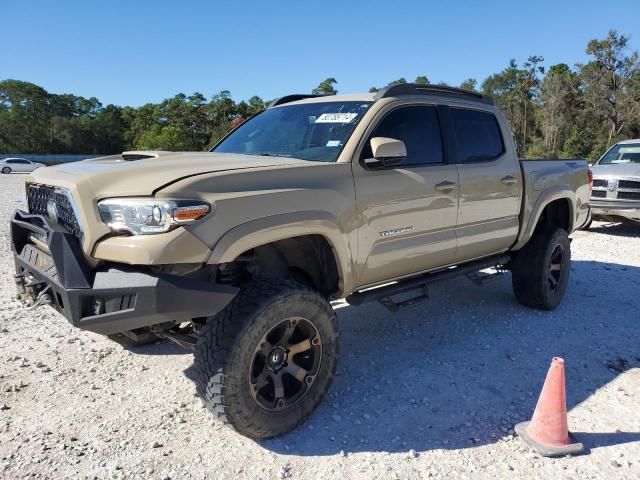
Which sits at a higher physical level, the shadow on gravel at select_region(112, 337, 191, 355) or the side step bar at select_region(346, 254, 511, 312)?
the side step bar at select_region(346, 254, 511, 312)

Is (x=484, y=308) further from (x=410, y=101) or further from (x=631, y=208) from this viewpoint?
(x=631, y=208)

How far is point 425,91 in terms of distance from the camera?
423cm

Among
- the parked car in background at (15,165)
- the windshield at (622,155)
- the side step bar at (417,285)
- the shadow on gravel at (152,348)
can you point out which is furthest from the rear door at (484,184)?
the parked car in background at (15,165)

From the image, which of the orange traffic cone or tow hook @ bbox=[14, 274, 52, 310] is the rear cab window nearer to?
the orange traffic cone

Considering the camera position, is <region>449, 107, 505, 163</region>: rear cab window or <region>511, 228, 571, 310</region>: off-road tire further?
<region>511, 228, 571, 310</region>: off-road tire

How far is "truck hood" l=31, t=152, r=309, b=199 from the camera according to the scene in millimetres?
2682

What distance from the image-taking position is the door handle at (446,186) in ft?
13.1

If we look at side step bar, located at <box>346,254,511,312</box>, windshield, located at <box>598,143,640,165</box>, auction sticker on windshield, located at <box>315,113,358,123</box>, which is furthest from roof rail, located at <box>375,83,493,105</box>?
windshield, located at <box>598,143,640,165</box>

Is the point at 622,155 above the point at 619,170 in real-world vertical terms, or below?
above

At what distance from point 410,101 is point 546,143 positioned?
5191 cm

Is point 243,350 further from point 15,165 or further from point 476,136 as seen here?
point 15,165

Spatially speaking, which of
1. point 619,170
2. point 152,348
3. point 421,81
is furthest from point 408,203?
point 421,81

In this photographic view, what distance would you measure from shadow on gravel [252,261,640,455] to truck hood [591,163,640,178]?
183 inches

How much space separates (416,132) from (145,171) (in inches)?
85.3
